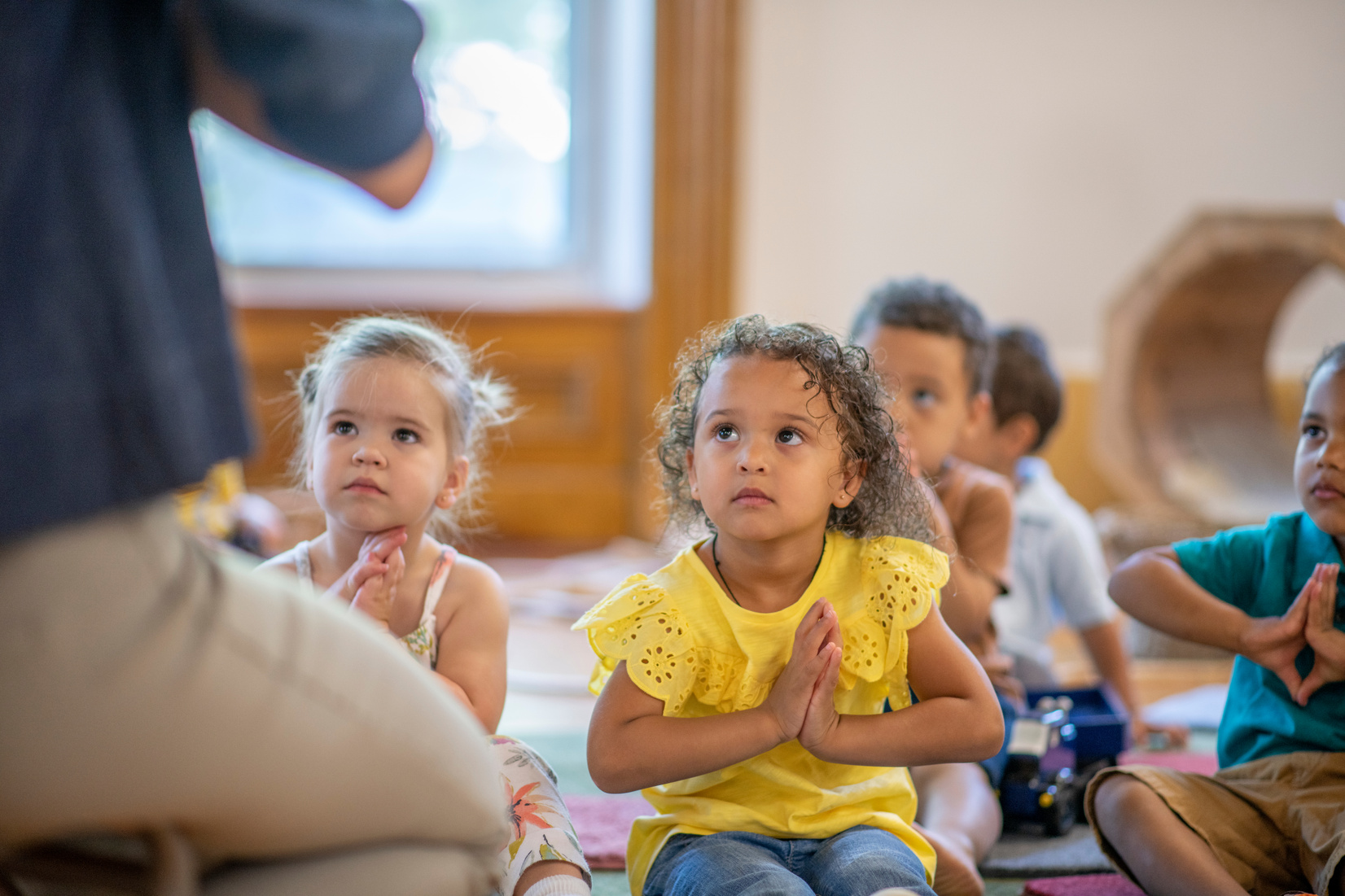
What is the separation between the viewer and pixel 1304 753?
42.1 inches

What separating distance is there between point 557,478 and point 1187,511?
165 centimetres

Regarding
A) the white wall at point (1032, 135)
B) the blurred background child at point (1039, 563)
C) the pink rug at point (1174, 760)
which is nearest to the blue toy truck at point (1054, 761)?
the pink rug at point (1174, 760)

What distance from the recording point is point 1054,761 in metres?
1.37

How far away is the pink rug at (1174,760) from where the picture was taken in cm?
154

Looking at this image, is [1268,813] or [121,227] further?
[1268,813]

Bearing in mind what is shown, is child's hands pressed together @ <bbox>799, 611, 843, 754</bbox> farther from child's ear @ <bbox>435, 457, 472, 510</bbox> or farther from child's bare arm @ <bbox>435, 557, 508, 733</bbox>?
child's ear @ <bbox>435, 457, 472, 510</bbox>

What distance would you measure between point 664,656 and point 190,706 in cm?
44

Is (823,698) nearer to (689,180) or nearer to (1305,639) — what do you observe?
(1305,639)

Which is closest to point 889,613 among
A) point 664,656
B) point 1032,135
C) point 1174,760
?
point 664,656

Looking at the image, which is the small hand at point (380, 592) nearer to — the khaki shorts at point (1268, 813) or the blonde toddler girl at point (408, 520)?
the blonde toddler girl at point (408, 520)

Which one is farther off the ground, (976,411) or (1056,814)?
(976,411)

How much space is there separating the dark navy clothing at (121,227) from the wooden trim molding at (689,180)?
2.45 metres

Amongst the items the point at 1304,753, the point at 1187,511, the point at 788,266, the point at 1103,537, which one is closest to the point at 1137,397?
the point at 1187,511

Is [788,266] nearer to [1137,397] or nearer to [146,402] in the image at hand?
[1137,397]
